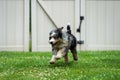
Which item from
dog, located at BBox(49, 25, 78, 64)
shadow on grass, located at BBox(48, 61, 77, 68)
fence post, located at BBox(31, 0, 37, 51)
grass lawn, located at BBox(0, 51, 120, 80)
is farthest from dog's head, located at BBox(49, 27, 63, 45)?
fence post, located at BBox(31, 0, 37, 51)

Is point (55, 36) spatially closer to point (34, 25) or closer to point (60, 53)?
point (60, 53)

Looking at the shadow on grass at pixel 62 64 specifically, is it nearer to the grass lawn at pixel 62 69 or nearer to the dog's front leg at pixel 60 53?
the grass lawn at pixel 62 69

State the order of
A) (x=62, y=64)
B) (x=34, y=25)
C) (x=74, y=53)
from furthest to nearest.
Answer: (x=34, y=25), (x=74, y=53), (x=62, y=64)

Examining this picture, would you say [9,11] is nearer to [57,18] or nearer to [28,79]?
[57,18]

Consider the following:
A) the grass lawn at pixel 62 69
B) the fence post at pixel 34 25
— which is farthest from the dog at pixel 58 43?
the fence post at pixel 34 25

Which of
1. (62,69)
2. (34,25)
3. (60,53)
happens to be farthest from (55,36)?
(34,25)

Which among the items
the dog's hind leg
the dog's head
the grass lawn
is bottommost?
the grass lawn

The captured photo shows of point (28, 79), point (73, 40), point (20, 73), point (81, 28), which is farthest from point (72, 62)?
point (81, 28)

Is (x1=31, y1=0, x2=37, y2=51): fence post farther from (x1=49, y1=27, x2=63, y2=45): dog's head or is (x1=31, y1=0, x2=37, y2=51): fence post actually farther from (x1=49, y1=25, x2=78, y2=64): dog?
(x1=49, y1=27, x2=63, y2=45): dog's head

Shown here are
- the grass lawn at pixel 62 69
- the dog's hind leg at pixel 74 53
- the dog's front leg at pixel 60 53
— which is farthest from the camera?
the dog's hind leg at pixel 74 53

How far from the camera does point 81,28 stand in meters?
14.8

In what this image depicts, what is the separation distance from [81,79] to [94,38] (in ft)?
23.9

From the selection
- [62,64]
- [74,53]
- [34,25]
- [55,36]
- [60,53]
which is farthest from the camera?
[34,25]

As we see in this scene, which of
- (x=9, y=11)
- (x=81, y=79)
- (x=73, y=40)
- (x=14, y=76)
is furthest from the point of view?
(x=9, y=11)
